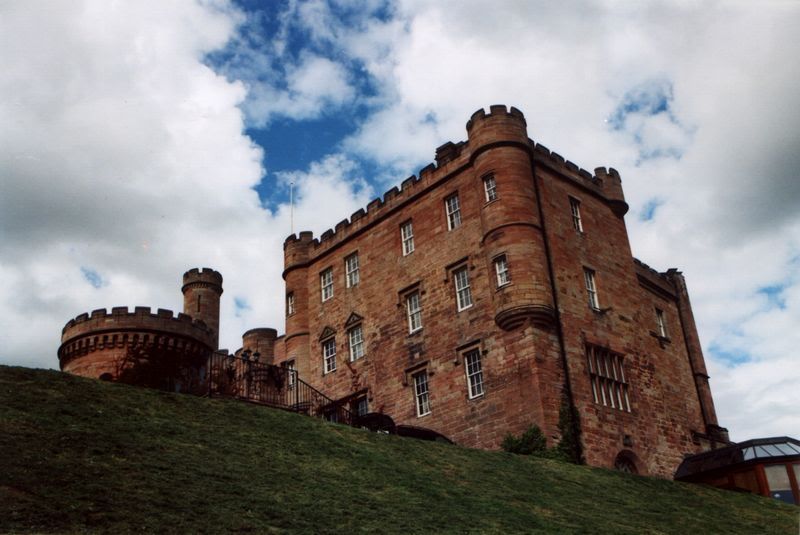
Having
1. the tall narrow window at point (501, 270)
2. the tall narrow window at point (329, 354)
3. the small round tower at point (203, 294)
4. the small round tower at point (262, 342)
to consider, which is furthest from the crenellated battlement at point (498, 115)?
the small round tower at point (203, 294)

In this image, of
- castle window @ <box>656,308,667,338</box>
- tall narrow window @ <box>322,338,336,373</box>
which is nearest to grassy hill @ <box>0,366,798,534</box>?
tall narrow window @ <box>322,338,336,373</box>

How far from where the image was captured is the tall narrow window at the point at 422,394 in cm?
3189

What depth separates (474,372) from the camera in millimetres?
30609

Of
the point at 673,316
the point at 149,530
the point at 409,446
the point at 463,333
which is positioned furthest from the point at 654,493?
the point at 673,316

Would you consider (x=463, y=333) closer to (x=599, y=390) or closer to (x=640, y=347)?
(x=599, y=390)

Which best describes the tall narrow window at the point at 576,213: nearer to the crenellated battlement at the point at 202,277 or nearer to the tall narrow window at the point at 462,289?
the tall narrow window at the point at 462,289

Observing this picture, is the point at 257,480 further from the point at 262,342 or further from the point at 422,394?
the point at 262,342

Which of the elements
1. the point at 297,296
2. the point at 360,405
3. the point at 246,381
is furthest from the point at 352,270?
the point at 246,381

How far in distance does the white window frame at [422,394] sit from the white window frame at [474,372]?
2019 mm

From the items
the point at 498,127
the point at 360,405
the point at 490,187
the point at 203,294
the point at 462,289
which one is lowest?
the point at 360,405

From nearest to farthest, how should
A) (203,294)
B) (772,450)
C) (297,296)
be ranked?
(772,450) → (297,296) → (203,294)

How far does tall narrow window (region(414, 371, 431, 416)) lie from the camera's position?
105 feet

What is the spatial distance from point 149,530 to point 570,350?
69.2ft

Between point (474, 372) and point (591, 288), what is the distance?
6473mm
